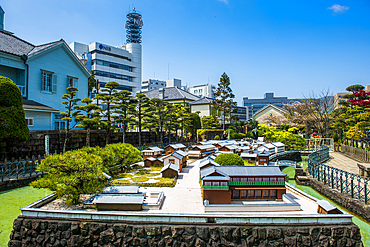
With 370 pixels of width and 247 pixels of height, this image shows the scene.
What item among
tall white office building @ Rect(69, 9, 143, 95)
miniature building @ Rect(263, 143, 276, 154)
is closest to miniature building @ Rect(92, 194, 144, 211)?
miniature building @ Rect(263, 143, 276, 154)

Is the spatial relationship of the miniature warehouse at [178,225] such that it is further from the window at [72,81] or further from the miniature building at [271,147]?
the window at [72,81]

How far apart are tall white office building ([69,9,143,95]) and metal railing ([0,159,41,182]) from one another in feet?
130

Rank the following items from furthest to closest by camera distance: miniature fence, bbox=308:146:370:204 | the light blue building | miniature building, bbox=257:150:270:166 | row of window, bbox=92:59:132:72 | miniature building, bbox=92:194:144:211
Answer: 1. row of window, bbox=92:59:132:72
2. the light blue building
3. miniature building, bbox=257:150:270:166
4. miniature fence, bbox=308:146:370:204
5. miniature building, bbox=92:194:144:211

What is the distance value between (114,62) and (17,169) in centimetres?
4583

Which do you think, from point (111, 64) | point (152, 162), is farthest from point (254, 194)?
point (111, 64)

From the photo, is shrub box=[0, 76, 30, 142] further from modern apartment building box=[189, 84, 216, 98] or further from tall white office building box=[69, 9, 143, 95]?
modern apartment building box=[189, 84, 216, 98]

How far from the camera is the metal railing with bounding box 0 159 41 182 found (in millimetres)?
10585

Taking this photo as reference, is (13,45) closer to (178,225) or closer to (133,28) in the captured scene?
(178,225)

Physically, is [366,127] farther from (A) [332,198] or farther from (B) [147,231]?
(B) [147,231]

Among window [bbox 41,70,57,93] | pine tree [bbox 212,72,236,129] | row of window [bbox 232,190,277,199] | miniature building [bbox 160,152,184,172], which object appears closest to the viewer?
row of window [bbox 232,190,277,199]

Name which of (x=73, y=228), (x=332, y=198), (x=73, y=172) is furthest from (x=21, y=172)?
(x=332, y=198)

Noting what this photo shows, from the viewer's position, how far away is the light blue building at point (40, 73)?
16.7 meters

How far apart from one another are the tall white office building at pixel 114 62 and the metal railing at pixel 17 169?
3977 cm

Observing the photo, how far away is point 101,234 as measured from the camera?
20.4ft
